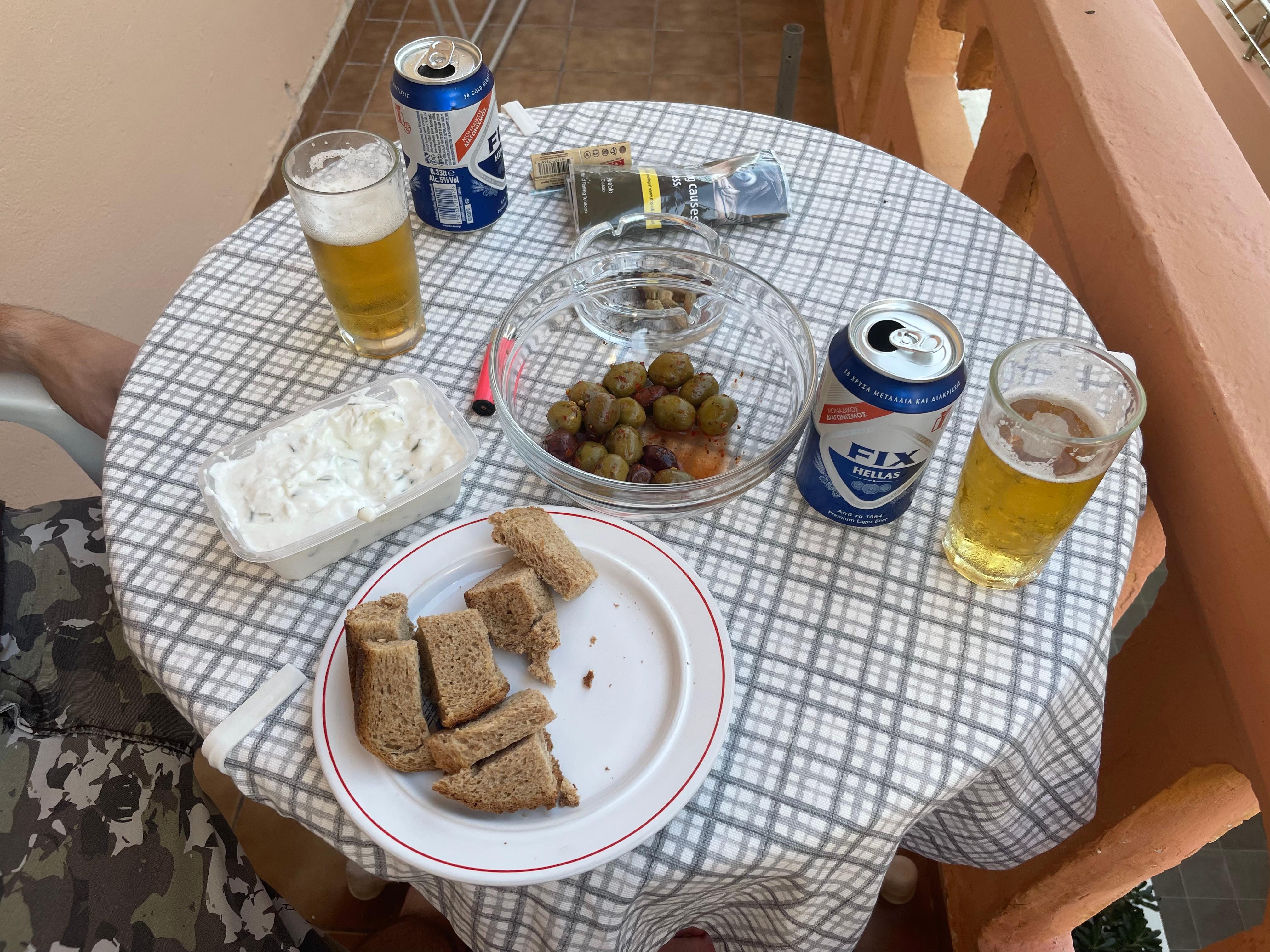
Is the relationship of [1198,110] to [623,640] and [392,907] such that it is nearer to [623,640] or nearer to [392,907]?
[623,640]

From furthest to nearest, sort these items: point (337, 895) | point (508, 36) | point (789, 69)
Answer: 1. point (508, 36)
2. point (789, 69)
3. point (337, 895)

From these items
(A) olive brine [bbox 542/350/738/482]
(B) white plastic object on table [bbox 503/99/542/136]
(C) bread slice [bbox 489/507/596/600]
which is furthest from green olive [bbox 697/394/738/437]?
(B) white plastic object on table [bbox 503/99/542/136]

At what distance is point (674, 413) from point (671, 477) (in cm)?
9

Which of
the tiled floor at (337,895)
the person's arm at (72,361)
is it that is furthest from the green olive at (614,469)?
the tiled floor at (337,895)

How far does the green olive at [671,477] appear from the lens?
0.83 m

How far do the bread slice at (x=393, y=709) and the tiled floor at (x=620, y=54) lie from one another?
2467mm

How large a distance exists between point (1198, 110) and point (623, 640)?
1.00 m

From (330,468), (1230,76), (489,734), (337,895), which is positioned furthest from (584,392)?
(1230,76)

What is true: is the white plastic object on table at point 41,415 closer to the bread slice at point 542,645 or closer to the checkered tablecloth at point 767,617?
the checkered tablecloth at point 767,617

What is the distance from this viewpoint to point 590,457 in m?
0.86

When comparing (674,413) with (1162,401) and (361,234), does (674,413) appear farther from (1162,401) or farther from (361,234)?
(1162,401)

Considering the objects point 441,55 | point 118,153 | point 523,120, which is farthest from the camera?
point 118,153

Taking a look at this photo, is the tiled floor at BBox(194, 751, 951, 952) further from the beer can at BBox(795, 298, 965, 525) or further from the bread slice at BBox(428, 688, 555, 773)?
the beer can at BBox(795, 298, 965, 525)

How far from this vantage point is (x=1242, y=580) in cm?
83
